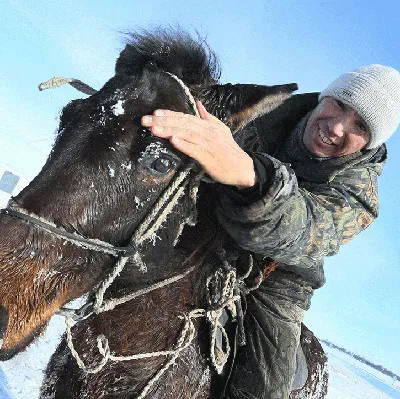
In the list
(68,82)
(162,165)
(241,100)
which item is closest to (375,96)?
(241,100)

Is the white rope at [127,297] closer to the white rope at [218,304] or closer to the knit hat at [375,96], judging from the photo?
the white rope at [218,304]

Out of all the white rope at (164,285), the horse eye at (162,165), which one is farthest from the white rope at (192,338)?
the horse eye at (162,165)

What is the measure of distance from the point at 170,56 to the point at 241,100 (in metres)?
0.51

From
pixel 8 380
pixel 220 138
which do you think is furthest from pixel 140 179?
pixel 8 380

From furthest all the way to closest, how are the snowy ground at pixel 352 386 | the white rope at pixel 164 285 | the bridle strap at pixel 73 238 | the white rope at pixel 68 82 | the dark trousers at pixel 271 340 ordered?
the snowy ground at pixel 352 386 → the dark trousers at pixel 271 340 → the white rope at pixel 68 82 → the white rope at pixel 164 285 → the bridle strap at pixel 73 238

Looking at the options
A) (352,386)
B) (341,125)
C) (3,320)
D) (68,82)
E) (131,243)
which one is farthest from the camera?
(352,386)

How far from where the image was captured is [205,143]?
2143 millimetres

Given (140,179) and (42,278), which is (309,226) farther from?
(42,278)

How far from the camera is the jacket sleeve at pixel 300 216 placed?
219 cm

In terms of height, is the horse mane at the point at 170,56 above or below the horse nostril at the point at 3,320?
above

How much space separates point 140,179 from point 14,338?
3.25ft

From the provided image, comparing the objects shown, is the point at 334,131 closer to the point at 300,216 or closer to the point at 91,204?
the point at 300,216

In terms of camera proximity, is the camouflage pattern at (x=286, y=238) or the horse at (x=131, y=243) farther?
the camouflage pattern at (x=286, y=238)

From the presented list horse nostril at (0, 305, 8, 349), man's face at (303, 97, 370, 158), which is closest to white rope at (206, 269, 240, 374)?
man's face at (303, 97, 370, 158)
